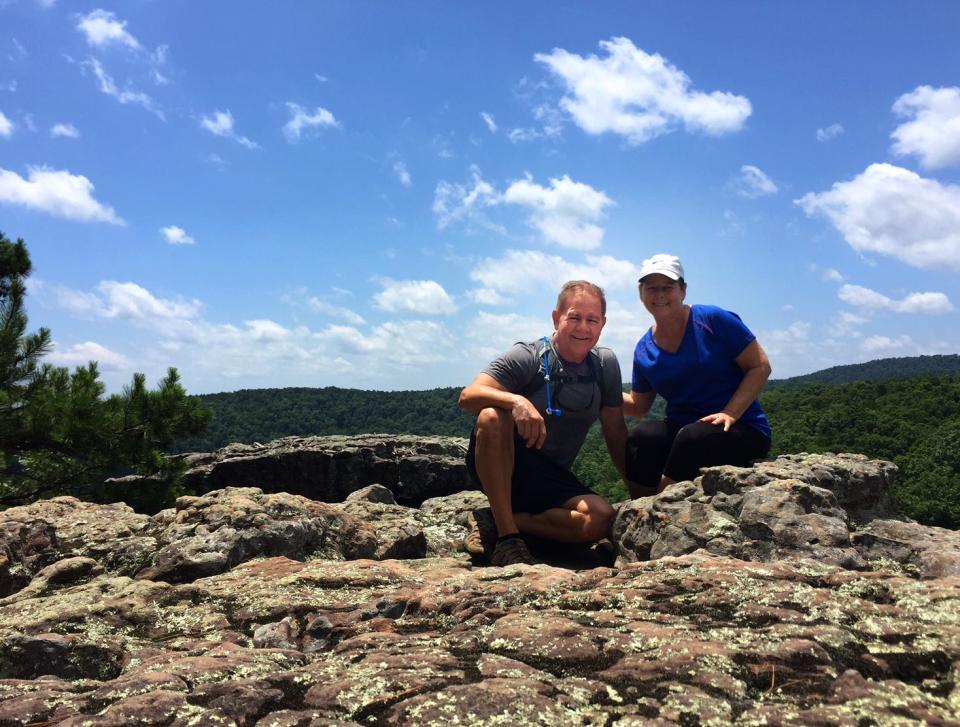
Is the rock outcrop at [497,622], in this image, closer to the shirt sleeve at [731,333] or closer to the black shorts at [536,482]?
the black shorts at [536,482]

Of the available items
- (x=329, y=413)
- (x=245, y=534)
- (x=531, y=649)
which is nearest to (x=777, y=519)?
(x=531, y=649)

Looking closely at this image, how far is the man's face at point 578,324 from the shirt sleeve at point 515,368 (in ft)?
0.90

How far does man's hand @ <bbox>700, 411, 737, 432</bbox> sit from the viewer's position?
4.89m

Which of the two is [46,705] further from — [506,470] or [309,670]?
[506,470]

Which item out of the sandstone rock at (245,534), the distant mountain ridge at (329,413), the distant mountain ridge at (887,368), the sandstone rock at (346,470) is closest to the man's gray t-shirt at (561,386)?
the sandstone rock at (245,534)

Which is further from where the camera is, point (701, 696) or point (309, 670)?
point (309, 670)

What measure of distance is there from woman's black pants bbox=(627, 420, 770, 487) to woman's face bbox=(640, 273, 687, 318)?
955 mm

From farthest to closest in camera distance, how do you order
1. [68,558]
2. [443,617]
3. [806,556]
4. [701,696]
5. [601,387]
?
1. [601,387]
2. [68,558]
3. [806,556]
4. [443,617]
5. [701,696]

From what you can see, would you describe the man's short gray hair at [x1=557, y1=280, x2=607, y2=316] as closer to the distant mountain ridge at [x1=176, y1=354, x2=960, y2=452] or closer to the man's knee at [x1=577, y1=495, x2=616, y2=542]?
the man's knee at [x1=577, y1=495, x2=616, y2=542]

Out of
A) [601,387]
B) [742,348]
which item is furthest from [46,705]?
[742,348]

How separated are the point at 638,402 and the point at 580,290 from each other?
1.35m

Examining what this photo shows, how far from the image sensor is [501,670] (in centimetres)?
198

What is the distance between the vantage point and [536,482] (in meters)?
5.22

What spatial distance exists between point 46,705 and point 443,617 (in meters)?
1.36
